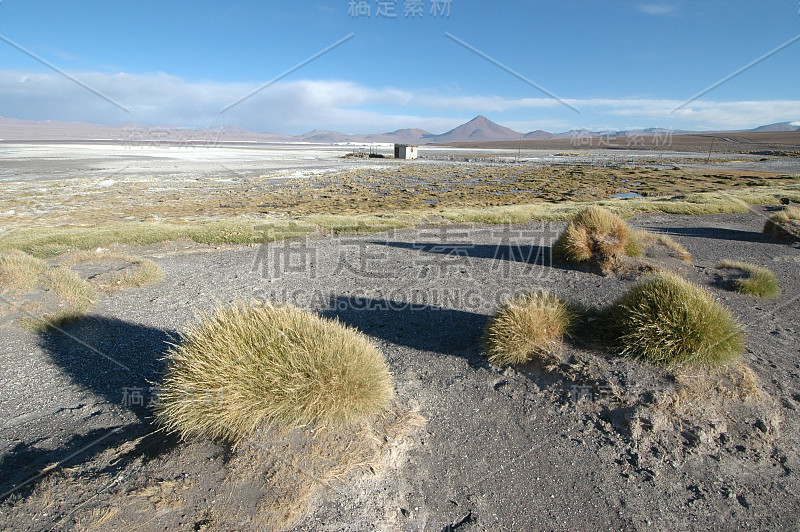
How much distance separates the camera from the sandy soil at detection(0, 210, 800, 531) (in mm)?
2900

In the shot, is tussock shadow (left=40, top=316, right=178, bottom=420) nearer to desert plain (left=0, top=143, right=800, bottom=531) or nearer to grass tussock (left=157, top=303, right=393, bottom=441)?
desert plain (left=0, top=143, right=800, bottom=531)

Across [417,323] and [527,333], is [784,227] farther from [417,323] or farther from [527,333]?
[417,323]

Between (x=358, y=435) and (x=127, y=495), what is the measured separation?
1542 mm

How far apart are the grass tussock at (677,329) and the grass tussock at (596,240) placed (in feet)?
13.2

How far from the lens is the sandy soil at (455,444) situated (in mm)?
2900

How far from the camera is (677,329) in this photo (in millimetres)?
4383

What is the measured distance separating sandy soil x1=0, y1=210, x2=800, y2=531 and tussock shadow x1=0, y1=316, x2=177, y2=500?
2cm

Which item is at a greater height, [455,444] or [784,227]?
[784,227]

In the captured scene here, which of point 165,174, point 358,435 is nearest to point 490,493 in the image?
point 358,435

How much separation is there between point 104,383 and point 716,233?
1476cm

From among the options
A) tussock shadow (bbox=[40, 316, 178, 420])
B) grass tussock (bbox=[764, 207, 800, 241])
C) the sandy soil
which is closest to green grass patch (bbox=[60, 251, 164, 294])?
the sandy soil

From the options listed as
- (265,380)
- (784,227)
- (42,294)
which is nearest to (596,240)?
(784,227)

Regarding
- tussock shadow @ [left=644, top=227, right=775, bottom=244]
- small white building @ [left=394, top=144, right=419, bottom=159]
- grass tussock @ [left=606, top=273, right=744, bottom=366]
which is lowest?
small white building @ [left=394, top=144, right=419, bottom=159]

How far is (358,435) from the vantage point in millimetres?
3410
